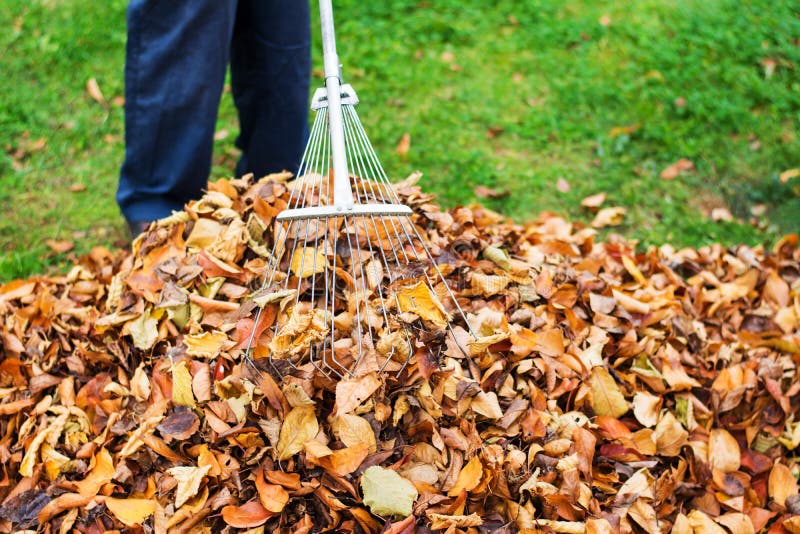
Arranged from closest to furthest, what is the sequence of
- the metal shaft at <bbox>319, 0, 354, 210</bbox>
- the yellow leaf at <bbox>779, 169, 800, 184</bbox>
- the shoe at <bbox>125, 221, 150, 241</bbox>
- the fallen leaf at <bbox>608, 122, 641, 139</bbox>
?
1. the metal shaft at <bbox>319, 0, 354, 210</bbox>
2. the shoe at <bbox>125, 221, 150, 241</bbox>
3. the yellow leaf at <bbox>779, 169, 800, 184</bbox>
4. the fallen leaf at <bbox>608, 122, 641, 139</bbox>

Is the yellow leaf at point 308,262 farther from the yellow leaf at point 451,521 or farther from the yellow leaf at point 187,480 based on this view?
the yellow leaf at point 451,521

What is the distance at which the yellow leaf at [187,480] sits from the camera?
1444 mm

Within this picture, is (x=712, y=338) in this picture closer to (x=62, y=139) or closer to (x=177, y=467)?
(x=177, y=467)

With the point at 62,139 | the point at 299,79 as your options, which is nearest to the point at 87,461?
the point at 299,79

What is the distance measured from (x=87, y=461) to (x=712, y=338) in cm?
188

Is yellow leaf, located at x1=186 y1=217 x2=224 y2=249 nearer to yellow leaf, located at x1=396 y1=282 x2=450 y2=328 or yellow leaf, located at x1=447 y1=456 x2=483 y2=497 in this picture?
yellow leaf, located at x1=396 y1=282 x2=450 y2=328

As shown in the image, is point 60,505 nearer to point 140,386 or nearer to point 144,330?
point 140,386

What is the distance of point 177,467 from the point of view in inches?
58.7

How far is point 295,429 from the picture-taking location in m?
1.48

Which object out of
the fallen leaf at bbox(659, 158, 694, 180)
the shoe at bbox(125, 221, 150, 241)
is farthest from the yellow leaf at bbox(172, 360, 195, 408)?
the fallen leaf at bbox(659, 158, 694, 180)

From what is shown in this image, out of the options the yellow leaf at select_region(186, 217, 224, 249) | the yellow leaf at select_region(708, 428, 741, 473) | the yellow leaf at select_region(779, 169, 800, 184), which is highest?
the yellow leaf at select_region(186, 217, 224, 249)

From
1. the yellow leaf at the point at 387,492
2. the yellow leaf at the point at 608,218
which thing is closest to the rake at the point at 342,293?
the yellow leaf at the point at 387,492

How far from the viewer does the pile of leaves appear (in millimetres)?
1464

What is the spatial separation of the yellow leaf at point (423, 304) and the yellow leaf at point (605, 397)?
0.49 m
